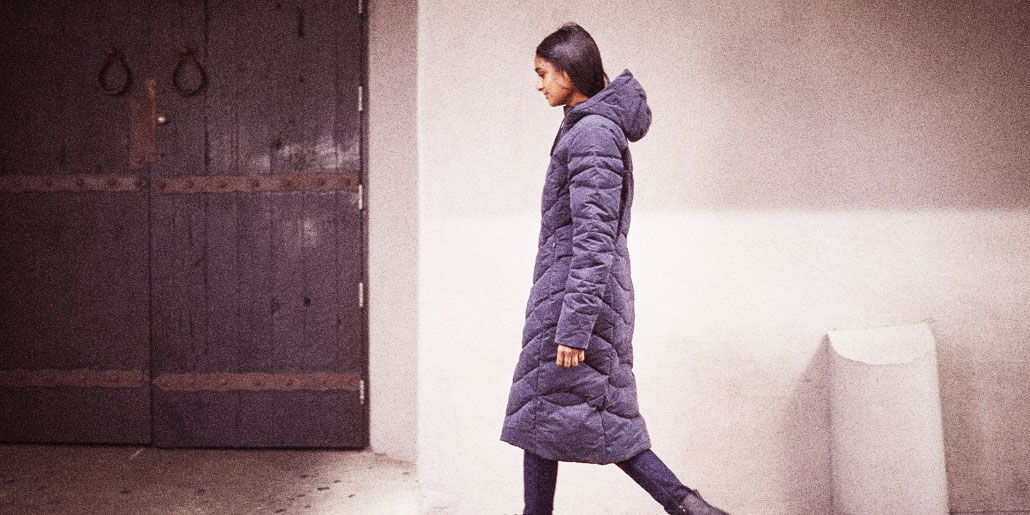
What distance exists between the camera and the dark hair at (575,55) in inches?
73.8

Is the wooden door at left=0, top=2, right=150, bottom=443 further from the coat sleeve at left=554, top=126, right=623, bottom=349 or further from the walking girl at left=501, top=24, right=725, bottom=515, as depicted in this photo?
the coat sleeve at left=554, top=126, right=623, bottom=349

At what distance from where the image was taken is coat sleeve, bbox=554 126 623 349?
1.76m

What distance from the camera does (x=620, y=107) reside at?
1871 millimetres

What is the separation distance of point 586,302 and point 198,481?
211cm

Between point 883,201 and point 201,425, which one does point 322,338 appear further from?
point 883,201

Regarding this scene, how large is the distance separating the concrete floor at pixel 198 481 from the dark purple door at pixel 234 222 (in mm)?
146

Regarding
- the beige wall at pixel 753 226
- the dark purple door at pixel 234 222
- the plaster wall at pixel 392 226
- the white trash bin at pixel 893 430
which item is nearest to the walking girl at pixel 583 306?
the beige wall at pixel 753 226

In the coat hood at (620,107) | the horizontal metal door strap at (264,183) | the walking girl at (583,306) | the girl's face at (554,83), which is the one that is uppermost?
the girl's face at (554,83)

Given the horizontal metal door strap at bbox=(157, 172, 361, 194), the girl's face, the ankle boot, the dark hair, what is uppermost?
the dark hair

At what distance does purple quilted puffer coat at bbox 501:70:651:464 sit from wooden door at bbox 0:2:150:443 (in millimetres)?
2382

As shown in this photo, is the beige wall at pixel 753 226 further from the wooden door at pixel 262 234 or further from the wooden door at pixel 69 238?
the wooden door at pixel 69 238

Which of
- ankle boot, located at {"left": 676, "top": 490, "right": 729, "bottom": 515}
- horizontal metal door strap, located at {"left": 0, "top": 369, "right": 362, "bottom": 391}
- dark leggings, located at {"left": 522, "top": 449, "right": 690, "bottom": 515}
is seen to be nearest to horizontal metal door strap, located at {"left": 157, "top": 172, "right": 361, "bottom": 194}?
horizontal metal door strap, located at {"left": 0, "top": 369, "right": 362, "bottom": 391}

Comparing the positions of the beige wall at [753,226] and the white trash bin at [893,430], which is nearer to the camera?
the white trash bin at [893,430]

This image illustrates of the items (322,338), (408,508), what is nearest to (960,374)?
(408,508)
